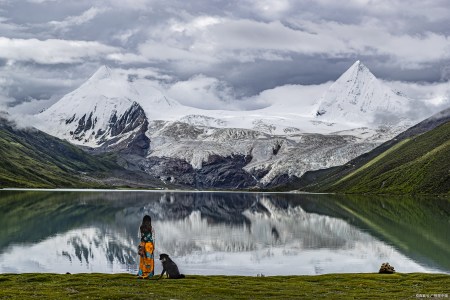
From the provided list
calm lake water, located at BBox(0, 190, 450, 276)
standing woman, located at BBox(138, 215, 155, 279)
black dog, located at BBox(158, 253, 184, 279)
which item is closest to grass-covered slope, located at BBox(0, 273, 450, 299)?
black dog, located at BBox(158, 253, 184, 279)

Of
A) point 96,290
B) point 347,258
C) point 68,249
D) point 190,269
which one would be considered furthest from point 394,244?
point 96,290

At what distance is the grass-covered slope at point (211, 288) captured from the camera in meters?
42.0

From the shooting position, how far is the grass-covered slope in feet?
138

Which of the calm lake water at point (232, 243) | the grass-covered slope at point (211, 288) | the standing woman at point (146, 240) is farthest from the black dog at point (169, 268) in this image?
the calm lake water at point (232, 243)

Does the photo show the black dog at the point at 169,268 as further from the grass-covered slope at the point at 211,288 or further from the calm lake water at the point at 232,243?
the calm lake water at the point at 232,243

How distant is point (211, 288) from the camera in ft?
151

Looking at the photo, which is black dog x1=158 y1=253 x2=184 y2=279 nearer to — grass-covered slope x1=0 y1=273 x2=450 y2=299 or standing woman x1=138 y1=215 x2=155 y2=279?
grass-covered slope x1=0 y1=273 x2=450 y2=299

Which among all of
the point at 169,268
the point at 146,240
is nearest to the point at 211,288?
the point at 169,268

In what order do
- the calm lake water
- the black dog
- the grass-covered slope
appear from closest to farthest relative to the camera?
the grass-covered slope
the black dog
the calm lake water

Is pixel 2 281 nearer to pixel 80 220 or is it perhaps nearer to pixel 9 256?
pixel 9 256

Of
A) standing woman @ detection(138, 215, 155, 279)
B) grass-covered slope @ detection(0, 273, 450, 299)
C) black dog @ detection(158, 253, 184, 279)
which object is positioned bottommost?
grass-covered slope @ detection(0, 273, 450, 299)

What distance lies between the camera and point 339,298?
4216 cm

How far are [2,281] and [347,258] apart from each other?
54.1 metres

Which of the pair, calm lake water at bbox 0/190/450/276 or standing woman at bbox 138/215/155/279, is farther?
calm lake water at bbox 0/190/450/276
